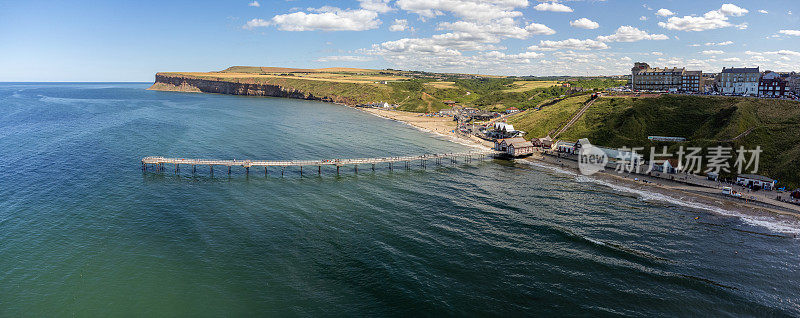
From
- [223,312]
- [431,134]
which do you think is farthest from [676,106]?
[223,312]

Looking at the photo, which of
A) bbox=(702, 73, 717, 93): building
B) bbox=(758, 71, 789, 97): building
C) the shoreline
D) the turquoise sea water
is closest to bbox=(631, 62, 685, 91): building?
bbox=(702, 73, 717, 93): building

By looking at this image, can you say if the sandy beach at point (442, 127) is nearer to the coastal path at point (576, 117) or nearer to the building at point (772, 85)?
the coastal path at point (576, 117)

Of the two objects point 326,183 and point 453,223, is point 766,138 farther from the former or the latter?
point 326,183

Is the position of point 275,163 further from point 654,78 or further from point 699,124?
point 654,78

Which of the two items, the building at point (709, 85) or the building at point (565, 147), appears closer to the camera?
the building at point (565, 147)

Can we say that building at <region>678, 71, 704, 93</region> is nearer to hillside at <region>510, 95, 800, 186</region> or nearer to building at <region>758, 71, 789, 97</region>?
building at <region>758, 71, 789, 97</region>

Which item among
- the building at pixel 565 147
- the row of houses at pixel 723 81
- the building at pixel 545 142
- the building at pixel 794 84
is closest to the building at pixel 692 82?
the row of houses at pixel 723 81
